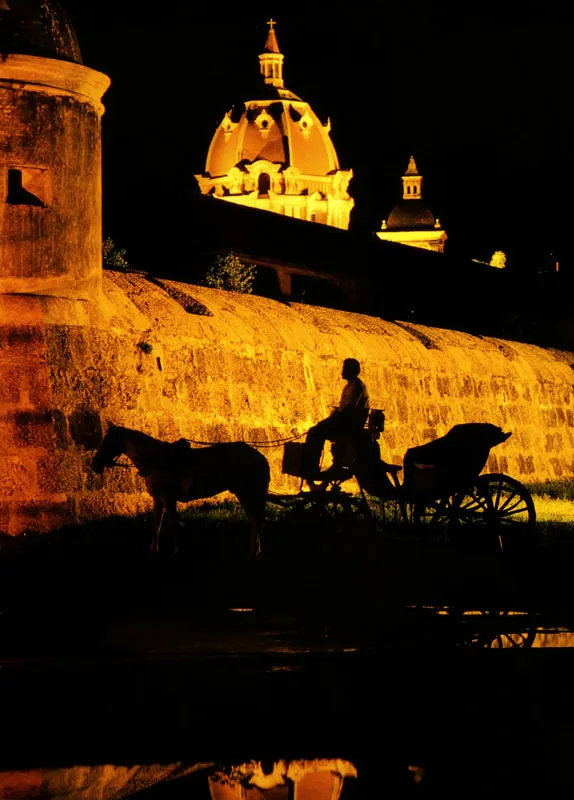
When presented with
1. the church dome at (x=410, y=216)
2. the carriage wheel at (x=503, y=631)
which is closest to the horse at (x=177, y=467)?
the carriage wheel at (x=503, y=631)

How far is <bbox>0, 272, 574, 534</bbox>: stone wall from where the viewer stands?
1471cm

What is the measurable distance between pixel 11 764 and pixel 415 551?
8.71 m

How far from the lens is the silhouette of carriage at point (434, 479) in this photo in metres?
14.9

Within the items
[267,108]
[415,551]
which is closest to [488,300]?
[415,551]

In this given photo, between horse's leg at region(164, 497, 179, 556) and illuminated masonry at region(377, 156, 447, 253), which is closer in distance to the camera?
horse's leg at region(164, 497, 179, 556)

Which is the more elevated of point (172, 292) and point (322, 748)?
point (172, 292)

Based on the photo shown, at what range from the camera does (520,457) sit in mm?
27125

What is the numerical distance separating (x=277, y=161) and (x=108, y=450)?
481 feet

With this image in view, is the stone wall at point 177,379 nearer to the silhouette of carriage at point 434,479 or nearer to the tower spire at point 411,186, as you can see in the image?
the silhouette of carriage at point 434,479

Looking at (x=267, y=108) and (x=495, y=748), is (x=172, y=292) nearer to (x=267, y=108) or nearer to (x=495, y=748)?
(x=495, y=748)

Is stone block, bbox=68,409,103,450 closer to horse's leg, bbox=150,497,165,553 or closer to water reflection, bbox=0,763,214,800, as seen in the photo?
horse's leg, bbox=150,497,165,553

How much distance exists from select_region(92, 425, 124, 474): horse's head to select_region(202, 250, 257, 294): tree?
48.3 feet

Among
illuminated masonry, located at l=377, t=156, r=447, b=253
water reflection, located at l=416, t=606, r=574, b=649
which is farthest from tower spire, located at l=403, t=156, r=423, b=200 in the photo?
water reflection, located at l=416, t=606, r=574, b=649

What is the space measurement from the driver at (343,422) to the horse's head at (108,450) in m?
2.68
